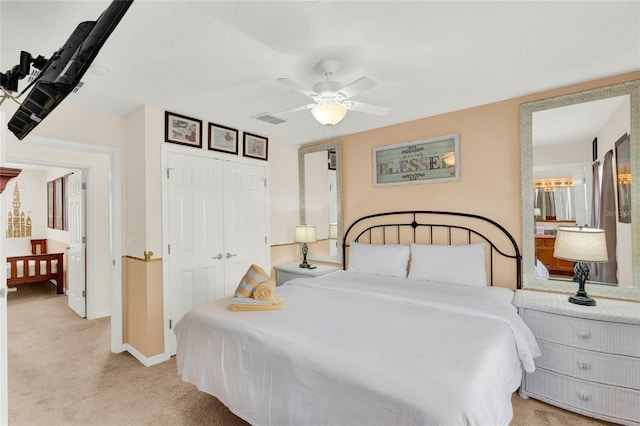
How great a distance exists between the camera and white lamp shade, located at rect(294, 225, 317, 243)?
4.21m

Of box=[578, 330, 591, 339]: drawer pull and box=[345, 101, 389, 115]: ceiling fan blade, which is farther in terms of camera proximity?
box=[345, 101, 389, 115]: ceiling fan blade

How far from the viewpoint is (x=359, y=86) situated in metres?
2.06

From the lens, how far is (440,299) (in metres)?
2.41

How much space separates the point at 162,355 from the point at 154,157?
6.47 ft

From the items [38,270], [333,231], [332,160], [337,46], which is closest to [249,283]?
[337,46]

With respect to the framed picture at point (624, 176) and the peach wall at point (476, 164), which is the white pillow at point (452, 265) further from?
the framed picture at point (624, 176)

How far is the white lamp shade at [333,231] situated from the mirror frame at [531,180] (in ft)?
6.98

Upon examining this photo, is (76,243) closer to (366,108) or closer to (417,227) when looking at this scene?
(366,108)

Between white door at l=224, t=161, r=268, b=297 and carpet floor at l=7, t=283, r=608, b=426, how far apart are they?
1.22 metres

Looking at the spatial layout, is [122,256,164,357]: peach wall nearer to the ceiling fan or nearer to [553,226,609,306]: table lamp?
the ceiling fan

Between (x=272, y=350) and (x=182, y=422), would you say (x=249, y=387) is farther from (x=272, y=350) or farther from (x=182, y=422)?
(x=182, y=422)

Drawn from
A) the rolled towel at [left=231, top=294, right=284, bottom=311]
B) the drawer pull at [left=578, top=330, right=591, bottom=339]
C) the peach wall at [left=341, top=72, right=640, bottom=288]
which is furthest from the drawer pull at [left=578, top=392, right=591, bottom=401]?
the rolled towel at [left=231, top=294, right=284, bottom=311]

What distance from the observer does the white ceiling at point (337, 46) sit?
1.68 metres

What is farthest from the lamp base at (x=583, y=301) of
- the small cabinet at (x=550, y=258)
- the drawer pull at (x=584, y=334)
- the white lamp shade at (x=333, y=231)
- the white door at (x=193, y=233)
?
the white door at (x=193, y=233)
